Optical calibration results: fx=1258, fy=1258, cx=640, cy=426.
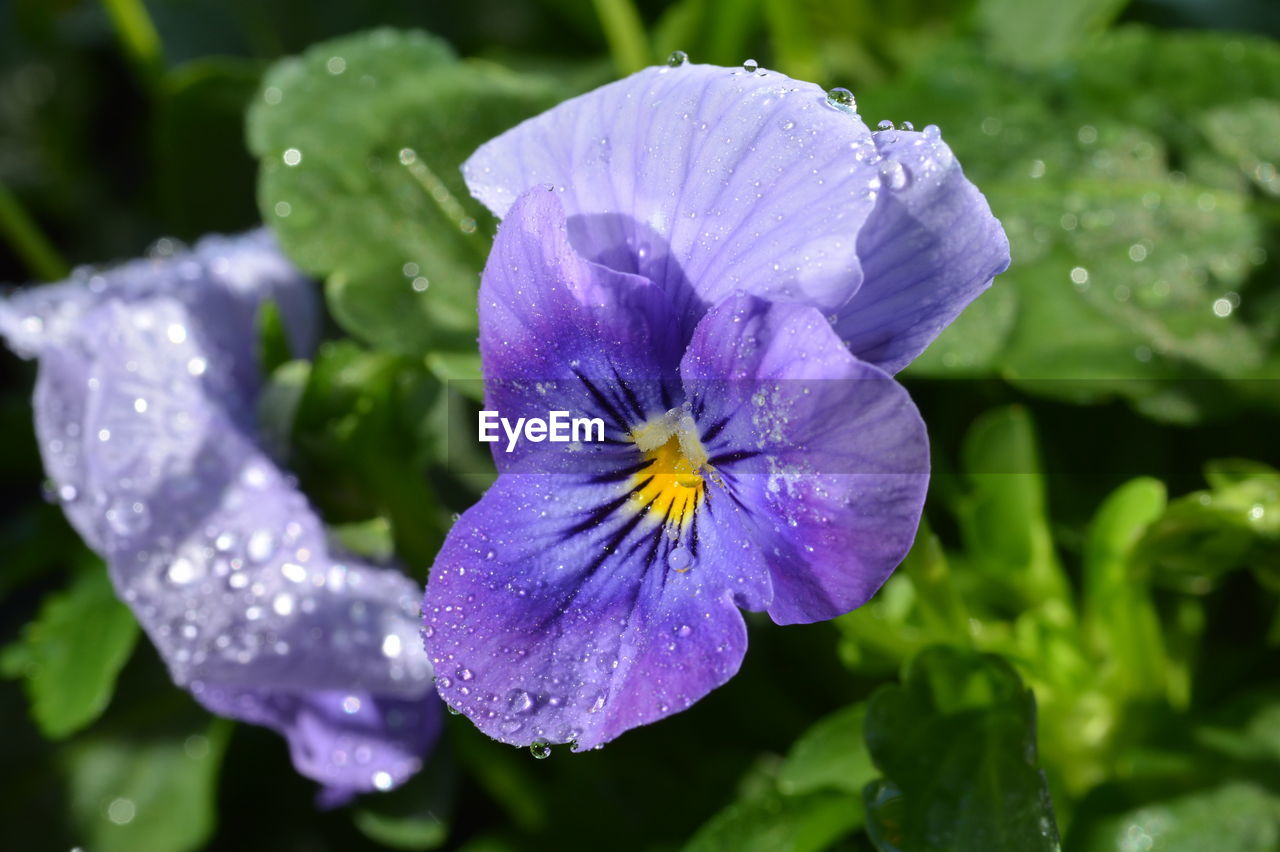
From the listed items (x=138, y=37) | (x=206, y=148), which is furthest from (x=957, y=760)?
(x=138, y=37)

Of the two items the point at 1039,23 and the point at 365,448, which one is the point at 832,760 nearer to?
the point at 365,448

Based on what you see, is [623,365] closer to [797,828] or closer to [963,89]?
[797,828]

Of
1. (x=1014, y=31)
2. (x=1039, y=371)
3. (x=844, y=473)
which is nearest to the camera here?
(x=844, y=473)

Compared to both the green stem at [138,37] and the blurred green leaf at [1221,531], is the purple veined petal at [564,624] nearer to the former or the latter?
A: the blurred green leaf at [1221,531]

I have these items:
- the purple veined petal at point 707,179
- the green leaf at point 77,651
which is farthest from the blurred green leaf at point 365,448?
the purple veined petal at point 707,179

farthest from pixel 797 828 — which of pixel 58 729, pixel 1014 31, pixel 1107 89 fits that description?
pixel 1014 31
